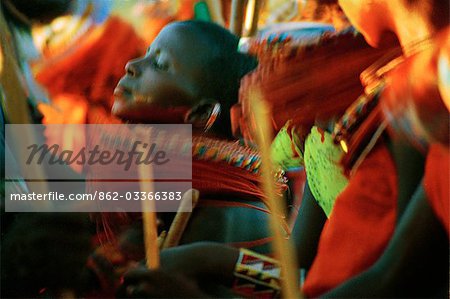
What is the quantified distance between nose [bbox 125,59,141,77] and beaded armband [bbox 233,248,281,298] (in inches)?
11.9

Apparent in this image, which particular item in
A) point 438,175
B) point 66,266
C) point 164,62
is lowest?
point 66,266

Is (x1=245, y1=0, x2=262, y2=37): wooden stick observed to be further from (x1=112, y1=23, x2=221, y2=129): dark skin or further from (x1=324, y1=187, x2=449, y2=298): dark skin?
(x1=324, y1=187, x2=449, y2=298): dark skin

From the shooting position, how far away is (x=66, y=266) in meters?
0.97

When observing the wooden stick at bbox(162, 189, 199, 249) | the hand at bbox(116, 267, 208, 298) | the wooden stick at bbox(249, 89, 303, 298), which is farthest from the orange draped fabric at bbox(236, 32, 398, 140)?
the hand at bbox(116, 267, 208, 298)

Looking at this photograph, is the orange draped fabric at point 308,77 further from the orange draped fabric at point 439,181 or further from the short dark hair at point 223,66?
the orange draped fabric at point 439,181

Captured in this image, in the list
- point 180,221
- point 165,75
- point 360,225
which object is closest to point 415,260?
point 360,225

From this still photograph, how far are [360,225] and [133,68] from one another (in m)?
0.39

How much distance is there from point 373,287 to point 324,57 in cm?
31

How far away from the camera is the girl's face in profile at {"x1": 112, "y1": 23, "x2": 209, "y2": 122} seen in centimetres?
98

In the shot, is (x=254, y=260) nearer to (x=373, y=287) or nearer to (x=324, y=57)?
(x=373, y=287)

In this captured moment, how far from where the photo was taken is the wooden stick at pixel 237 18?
3.20 feet

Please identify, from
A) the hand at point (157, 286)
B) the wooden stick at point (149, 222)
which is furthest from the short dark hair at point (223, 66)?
the hand at point (157, 286)

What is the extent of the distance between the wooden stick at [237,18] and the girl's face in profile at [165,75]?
5 cm

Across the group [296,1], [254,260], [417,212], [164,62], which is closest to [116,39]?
[164,62]
